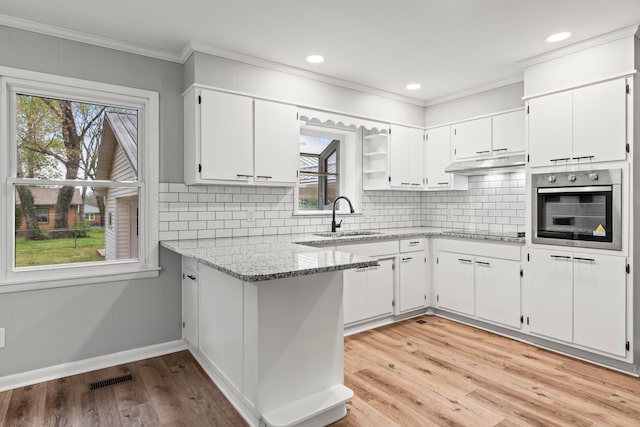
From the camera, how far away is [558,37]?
9.68 ft

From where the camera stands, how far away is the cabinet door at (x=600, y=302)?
2861 millimetres

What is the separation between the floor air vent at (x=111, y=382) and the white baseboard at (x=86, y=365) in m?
0.26

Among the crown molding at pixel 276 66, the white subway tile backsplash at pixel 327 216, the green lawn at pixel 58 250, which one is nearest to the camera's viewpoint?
the green lawn at pixel 58 250

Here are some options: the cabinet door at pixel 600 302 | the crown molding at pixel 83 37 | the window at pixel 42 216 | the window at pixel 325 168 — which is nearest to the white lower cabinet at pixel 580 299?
the cabinet door at pixel 600 302

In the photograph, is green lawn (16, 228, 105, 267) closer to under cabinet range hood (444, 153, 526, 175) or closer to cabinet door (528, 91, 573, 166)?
under cabinet range hood (444, 153, 526, 175)

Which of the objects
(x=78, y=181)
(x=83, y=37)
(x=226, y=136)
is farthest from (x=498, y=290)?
(x=83, y=37)

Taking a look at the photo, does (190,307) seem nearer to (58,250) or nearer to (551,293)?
(58,250)

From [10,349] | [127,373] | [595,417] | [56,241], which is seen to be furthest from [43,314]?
[595,417]

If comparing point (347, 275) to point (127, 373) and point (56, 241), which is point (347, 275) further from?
point (56, 241)

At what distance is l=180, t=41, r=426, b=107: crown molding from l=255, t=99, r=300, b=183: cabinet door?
0.34 metres

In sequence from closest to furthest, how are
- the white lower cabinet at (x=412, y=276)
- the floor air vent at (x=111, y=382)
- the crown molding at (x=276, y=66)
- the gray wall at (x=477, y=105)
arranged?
the floor air vent at (x=111, y=382) → the crown molding at (x=276, y=66) → the gray wall at (x=477, y=105) → the white lower cabinet at (x=412, y=276)

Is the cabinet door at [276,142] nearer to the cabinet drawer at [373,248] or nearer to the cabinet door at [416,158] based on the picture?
the cabinet drawer at [373,248]

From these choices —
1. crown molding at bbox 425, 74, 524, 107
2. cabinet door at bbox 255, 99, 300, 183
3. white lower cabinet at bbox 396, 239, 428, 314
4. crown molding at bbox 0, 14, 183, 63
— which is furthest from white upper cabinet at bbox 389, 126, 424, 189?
crown molding at bbox 0, 14, 183, 63

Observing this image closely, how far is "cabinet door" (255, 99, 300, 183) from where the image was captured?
3.37 metres
